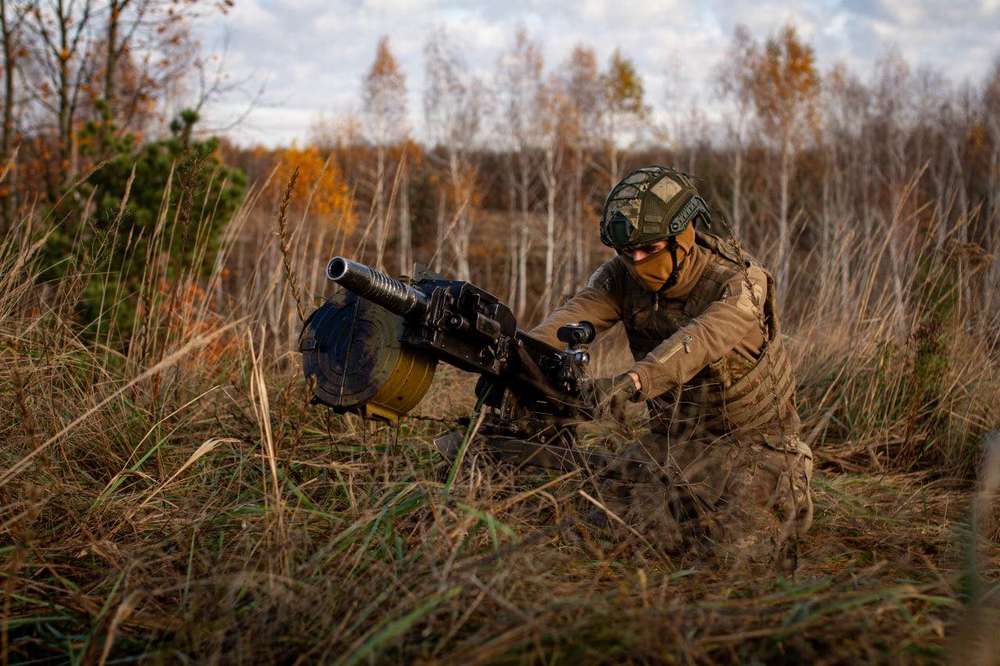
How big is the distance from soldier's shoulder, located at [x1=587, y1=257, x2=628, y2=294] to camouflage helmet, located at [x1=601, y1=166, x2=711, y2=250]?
17.7 inches

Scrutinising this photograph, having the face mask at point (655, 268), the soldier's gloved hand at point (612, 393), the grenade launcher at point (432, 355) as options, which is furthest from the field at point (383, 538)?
the face mask at point (655, 268)

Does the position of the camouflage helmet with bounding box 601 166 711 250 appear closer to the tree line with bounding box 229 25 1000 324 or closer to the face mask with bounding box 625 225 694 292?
the face mask with bounding box 625 225 694 292

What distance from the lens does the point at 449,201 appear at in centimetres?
3102

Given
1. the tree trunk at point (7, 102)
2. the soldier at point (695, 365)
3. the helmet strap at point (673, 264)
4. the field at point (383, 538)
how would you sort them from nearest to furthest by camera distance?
the field at point (383, 538)
the soldier at point (695, 365)
the helmet strap at point (673, 264)
the tree trunk at point (7, 102)

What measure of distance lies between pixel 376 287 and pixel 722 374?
166cm

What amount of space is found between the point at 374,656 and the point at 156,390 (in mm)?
2156

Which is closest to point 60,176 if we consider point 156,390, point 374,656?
point 156,390

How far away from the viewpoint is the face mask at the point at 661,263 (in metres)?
3.29

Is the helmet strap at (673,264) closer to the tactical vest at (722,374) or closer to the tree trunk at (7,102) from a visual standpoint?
the tactical vest at (722,374)

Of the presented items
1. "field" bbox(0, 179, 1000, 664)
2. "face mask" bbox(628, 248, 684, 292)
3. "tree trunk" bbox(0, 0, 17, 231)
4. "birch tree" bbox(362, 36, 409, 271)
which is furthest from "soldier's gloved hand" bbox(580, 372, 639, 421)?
"birch tree" bbox(362, 36, 409, 271)

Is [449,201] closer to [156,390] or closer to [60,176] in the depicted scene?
[60,176]

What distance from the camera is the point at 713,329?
3068 millimetres

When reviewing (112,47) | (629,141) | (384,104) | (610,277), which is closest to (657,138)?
(629,141)

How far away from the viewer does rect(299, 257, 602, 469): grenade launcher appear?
8.26 feet
